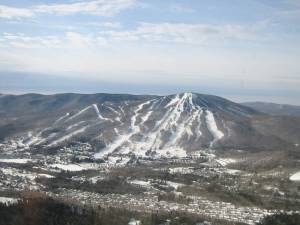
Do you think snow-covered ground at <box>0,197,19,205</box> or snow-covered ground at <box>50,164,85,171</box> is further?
snow-covered ground at <box>50,164,85,171</box>

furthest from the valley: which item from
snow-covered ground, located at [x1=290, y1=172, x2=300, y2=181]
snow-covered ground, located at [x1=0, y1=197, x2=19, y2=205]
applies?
snow-covered ground, located at [x1=0, y1=197, x2=19, y2=205]

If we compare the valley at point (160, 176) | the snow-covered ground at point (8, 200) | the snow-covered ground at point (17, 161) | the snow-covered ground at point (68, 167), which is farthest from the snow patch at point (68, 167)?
the snow-covered ground at point (8, 200)

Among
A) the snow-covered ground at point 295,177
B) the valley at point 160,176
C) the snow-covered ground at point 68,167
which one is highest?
the snow-covered ground at point 295,177

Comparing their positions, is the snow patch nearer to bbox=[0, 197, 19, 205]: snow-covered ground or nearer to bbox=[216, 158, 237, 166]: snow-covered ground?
bbox=[216, 158, 237, 166]: snow-covered ground

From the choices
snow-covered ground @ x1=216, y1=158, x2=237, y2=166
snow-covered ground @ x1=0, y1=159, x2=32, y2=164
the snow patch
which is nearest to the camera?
the snow patch

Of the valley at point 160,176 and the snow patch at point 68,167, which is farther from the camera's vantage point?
the snow patch at point 68,167

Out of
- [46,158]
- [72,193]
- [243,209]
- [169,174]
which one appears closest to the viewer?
[243,209]

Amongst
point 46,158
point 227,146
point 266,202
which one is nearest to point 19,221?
point 266,202

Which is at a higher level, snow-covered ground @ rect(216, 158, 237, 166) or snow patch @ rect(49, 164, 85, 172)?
snow-covered ground @ rect(216, 158, 237, 166)

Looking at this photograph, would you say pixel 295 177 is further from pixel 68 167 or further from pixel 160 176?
pixel 68 167

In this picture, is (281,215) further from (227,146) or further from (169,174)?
(227,146)

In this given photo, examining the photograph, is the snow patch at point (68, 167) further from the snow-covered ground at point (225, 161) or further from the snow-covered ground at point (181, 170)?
the snow-covered ground at point (225, 161)
